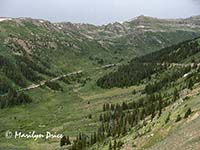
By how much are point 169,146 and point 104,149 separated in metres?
33.8

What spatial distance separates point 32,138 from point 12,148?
2311 cm

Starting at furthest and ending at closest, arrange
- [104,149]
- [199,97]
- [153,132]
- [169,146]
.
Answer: [104,149] → [199,97] → [153,132] → [169,146]

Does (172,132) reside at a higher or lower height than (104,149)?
higher

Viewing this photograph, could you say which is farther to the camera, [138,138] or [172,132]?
[138,138]

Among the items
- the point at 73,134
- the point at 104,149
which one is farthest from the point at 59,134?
the point at 104,149

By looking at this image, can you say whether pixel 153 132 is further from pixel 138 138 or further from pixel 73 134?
pixel 73 134

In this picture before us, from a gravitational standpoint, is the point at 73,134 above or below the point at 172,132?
below

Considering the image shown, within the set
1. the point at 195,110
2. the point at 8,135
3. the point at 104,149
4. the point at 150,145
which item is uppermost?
the point at 195,110

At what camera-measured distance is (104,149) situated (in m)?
99.4

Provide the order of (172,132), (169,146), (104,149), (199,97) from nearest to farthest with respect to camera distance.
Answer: (169,146)
(172,132)
(199,97)
(104,149)

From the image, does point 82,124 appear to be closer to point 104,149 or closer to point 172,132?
point 104,149

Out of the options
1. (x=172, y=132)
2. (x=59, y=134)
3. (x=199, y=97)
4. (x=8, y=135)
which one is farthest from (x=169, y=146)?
(x=8, y=135)

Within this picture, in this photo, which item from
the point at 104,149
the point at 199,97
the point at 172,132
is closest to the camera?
the point at 172,132

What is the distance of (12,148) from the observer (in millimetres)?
161500
